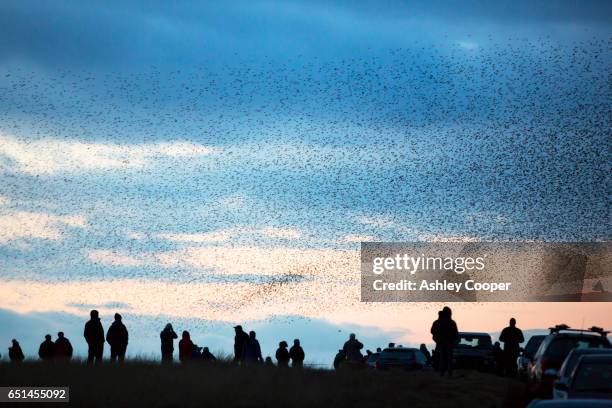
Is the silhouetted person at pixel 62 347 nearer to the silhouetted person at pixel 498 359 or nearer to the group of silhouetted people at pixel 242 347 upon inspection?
the group of silhouetted people at pixel 242 347

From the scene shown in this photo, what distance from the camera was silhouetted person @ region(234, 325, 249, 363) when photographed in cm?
3964

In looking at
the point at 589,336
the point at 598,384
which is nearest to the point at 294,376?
the point at 589,336

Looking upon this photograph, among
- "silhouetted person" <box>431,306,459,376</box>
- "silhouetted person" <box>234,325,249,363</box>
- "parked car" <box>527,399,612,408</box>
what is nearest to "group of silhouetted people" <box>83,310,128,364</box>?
"silhouetted person" <box>234,325,249,363</box>

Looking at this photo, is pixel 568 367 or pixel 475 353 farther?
pixel 475 353

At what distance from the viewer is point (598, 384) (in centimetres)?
2102

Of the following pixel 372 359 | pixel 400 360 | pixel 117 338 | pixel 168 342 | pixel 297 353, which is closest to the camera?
pixel 117 338

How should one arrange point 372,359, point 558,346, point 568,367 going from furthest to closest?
point 372,359 → point 558,346 → point 568,367

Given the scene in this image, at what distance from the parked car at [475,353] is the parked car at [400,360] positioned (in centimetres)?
214

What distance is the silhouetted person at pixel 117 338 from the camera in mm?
36625

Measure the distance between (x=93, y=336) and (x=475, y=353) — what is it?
15895 millimetres

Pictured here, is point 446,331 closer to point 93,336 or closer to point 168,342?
point 168,342

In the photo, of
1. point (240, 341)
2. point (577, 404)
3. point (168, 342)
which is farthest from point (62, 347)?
point (577, 404)

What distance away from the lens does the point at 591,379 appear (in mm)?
21156

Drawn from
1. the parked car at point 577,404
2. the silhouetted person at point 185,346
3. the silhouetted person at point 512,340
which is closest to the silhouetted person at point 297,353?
the silhouetted person at point 185,346
